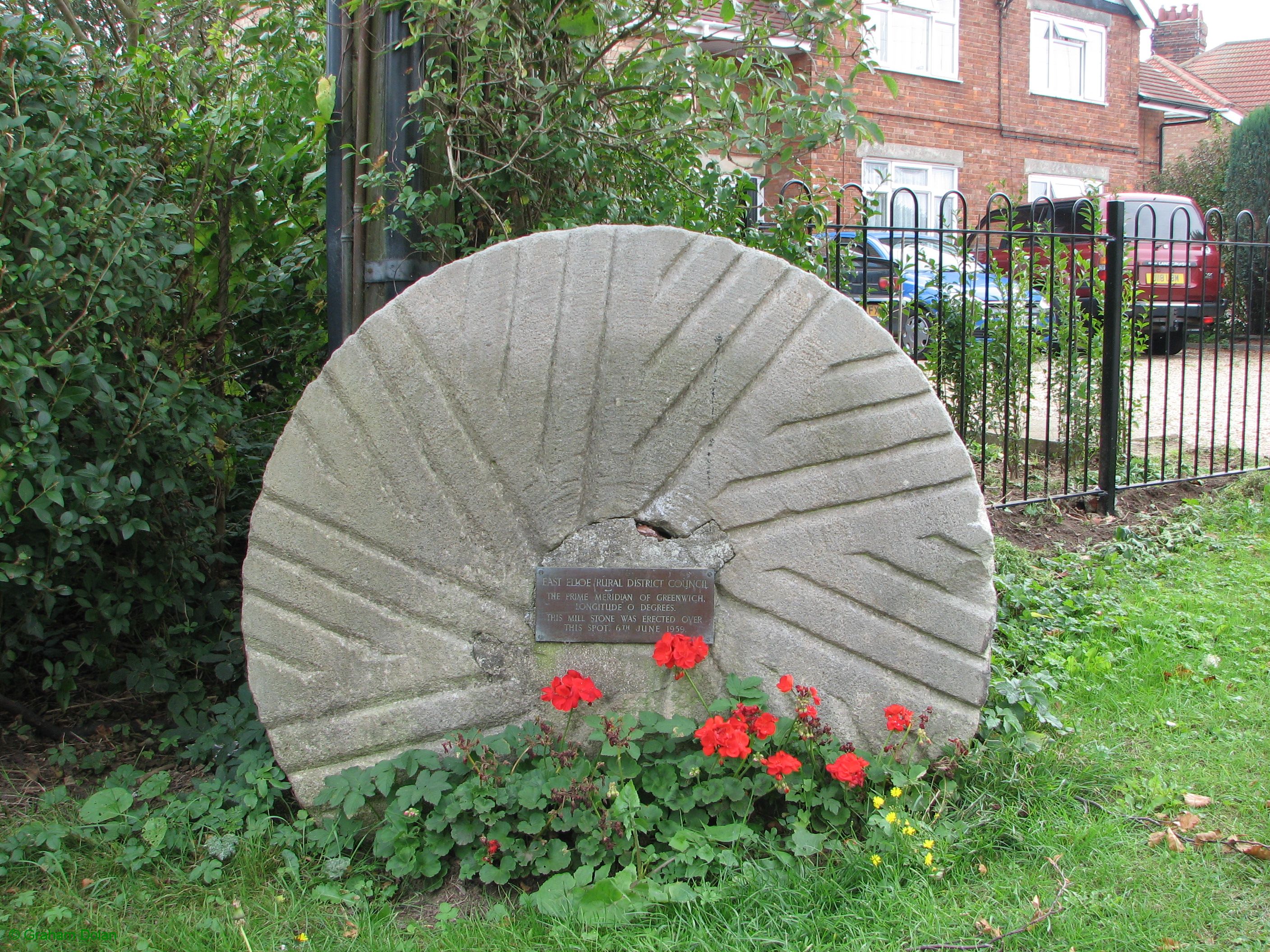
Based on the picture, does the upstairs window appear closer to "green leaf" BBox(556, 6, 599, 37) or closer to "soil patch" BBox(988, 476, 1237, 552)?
"soil patch" BBox(988, 476, 1237, 552)

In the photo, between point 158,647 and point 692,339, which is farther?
point 158,647

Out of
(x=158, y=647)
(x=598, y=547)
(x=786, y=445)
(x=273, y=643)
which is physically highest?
(x=786, y=445)

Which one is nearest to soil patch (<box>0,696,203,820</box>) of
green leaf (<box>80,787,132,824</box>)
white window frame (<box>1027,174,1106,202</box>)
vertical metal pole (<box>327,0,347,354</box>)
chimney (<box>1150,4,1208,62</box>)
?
green leaf (<box>80,787,132,824</box>)

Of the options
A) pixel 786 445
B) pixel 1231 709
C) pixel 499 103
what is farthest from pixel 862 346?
pixel 1231 709

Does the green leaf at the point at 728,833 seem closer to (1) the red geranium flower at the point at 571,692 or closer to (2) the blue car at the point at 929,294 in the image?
(1) the red geranium flower at the point at 571,692

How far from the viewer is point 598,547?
2.33 meters

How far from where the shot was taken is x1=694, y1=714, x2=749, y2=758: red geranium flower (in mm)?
2070

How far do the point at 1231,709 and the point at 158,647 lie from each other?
307 centimetres

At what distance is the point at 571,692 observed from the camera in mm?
2139

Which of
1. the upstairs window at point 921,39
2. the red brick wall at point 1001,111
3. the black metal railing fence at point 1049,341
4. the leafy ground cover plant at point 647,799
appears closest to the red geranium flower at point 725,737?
the leafy ground cover plant at point 647,799

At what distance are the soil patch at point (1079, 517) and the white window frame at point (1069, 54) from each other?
1259 cm

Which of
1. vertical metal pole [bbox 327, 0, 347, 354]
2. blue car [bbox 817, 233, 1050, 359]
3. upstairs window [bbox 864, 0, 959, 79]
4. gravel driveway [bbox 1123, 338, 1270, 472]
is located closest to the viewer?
vertical metal pole [bbox 327, 0, 347, 354]

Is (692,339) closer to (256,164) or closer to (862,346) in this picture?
(862,346)

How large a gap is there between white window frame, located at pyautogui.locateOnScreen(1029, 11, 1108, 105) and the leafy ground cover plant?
1625cm
